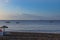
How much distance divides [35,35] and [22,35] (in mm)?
672

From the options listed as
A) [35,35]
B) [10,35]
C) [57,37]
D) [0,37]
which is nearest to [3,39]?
[0,37]

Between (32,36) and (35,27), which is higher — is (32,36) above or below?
below

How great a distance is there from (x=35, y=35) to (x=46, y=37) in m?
0.57

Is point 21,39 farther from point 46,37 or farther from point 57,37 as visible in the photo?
point 57,37

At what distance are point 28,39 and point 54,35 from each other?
1.30 meters

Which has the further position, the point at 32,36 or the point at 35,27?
the point at 35,27

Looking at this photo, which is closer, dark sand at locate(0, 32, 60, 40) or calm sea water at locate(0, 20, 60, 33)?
dark sand at locate(0, 32, 60, 40)

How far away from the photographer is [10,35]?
766 cm

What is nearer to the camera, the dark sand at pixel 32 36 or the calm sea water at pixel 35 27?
the dark sand at pixel 32 36

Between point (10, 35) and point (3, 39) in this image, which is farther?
point (10, 35)

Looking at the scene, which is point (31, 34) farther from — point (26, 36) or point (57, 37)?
point (57, 37)

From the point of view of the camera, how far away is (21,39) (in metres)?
7.16

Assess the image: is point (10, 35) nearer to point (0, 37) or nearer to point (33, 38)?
point (0, 37)

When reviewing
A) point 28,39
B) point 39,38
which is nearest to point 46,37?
point 39,38
